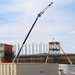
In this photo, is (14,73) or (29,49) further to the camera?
(29,49)

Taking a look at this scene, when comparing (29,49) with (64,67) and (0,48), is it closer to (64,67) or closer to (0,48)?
(0,48)

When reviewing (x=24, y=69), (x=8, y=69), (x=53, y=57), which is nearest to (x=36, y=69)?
(x=24, y=69)

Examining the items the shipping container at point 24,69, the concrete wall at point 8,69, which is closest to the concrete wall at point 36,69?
the shipping container at point 24,69

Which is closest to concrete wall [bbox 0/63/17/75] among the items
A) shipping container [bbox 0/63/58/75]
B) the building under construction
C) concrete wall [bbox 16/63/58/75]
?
shipping container [bbox 0/63/58/75]

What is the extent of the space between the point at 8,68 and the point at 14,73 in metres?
0.97

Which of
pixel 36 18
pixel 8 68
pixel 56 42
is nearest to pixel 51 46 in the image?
pixel 56 42

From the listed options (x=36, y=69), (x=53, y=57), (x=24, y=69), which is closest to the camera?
(x=24, y=69)

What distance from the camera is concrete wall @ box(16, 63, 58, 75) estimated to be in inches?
1097

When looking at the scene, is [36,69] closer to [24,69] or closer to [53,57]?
[24,69]

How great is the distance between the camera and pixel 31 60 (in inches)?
3728

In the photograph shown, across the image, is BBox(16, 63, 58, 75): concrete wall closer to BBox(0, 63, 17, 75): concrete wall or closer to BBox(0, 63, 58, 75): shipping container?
BBox(0, 63, 58, 75): shipping container

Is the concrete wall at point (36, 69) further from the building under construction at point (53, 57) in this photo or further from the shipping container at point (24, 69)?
the building under construction at point (53, 57)

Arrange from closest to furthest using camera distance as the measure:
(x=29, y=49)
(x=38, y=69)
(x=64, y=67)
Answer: (x=38, y=69) < (x=64, y=67) < (x=29, y=49)

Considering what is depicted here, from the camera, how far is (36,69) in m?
29.4
